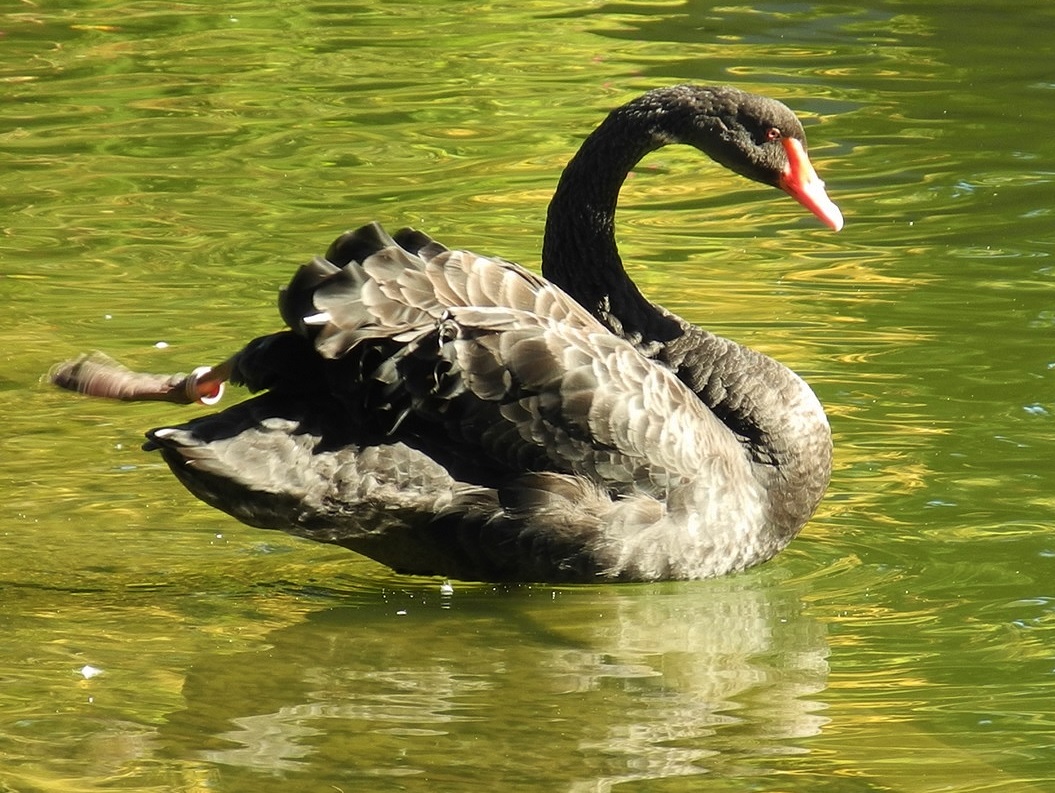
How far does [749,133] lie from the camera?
6.28 metres

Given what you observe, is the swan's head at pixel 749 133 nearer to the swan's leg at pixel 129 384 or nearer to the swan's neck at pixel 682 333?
the swan's neck at pixel 682 333

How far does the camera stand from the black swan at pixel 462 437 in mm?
5383

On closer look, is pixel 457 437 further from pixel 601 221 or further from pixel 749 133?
pixel 749 133

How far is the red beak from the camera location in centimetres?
625

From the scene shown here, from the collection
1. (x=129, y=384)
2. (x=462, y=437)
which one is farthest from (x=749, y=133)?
(x=129, y=384)

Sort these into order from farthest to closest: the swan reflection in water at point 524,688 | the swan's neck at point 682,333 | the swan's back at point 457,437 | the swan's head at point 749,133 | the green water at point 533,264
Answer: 1. the swan's head at point 749,133
2. the swan's neck at point 682,333
3. the swan's back at point 457,437
4. the green water at point 533,264
5. the swan reflection in water at point 524,688

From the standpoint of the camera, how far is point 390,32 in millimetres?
13758

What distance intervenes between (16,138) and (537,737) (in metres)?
7.14

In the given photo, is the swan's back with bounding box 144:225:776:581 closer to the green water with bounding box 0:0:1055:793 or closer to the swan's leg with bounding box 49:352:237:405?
the swan's leg with bounding box 49:352:237:405

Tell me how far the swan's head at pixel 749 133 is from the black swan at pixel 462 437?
32.8 inches

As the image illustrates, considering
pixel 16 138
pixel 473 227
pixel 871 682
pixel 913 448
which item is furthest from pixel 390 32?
pixel 871 682

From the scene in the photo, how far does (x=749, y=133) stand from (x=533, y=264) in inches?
92.5

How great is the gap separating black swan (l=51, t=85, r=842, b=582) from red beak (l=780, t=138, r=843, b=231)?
0.85m

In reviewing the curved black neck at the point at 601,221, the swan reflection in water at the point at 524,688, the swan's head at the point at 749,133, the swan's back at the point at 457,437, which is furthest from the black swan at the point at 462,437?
the swan's head at the point at 749,133
